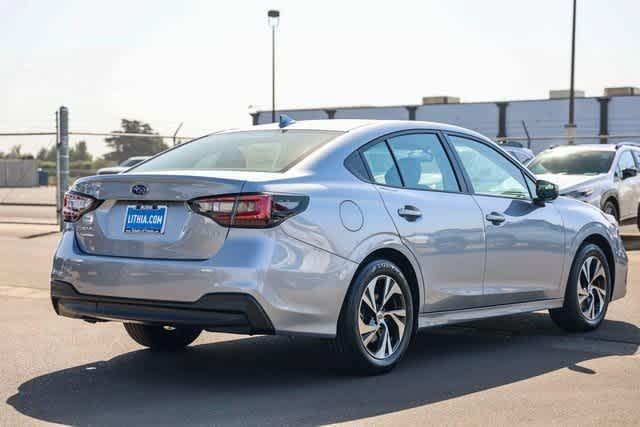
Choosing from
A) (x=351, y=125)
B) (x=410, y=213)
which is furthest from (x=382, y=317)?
(x=351, y=125)

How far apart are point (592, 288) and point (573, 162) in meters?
9.22

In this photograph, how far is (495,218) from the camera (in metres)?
7.75

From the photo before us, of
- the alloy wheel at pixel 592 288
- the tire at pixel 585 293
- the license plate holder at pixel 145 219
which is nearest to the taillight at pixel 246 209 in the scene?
the license plate holder at pixel 145 219

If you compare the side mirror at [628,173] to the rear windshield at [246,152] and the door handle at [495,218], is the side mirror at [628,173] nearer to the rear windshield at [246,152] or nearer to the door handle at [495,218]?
the door handle at [495,218]

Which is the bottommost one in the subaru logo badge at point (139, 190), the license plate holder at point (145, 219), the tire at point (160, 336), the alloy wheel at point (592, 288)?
the tire at point (160, 336)

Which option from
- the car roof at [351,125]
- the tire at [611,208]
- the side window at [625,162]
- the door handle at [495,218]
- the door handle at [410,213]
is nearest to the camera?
the door handle at [410,213]

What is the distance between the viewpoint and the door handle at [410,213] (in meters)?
6.93

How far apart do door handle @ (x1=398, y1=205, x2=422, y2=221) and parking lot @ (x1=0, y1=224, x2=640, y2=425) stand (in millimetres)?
954

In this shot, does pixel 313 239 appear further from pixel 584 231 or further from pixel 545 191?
pixel 584 231

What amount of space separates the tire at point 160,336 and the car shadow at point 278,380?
0.31 feet

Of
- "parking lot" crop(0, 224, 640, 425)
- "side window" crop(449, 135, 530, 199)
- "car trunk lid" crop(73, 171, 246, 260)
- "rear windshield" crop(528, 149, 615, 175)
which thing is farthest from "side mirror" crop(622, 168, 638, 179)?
"car trunk lid" crop(73, 171, 246, 260)

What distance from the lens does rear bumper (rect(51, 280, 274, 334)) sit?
603cm

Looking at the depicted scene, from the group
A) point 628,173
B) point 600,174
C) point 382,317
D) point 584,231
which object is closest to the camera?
point 382,317

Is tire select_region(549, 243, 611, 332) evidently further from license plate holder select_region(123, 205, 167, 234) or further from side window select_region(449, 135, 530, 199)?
license plate holder select_region(123, 205, 167, 234)
